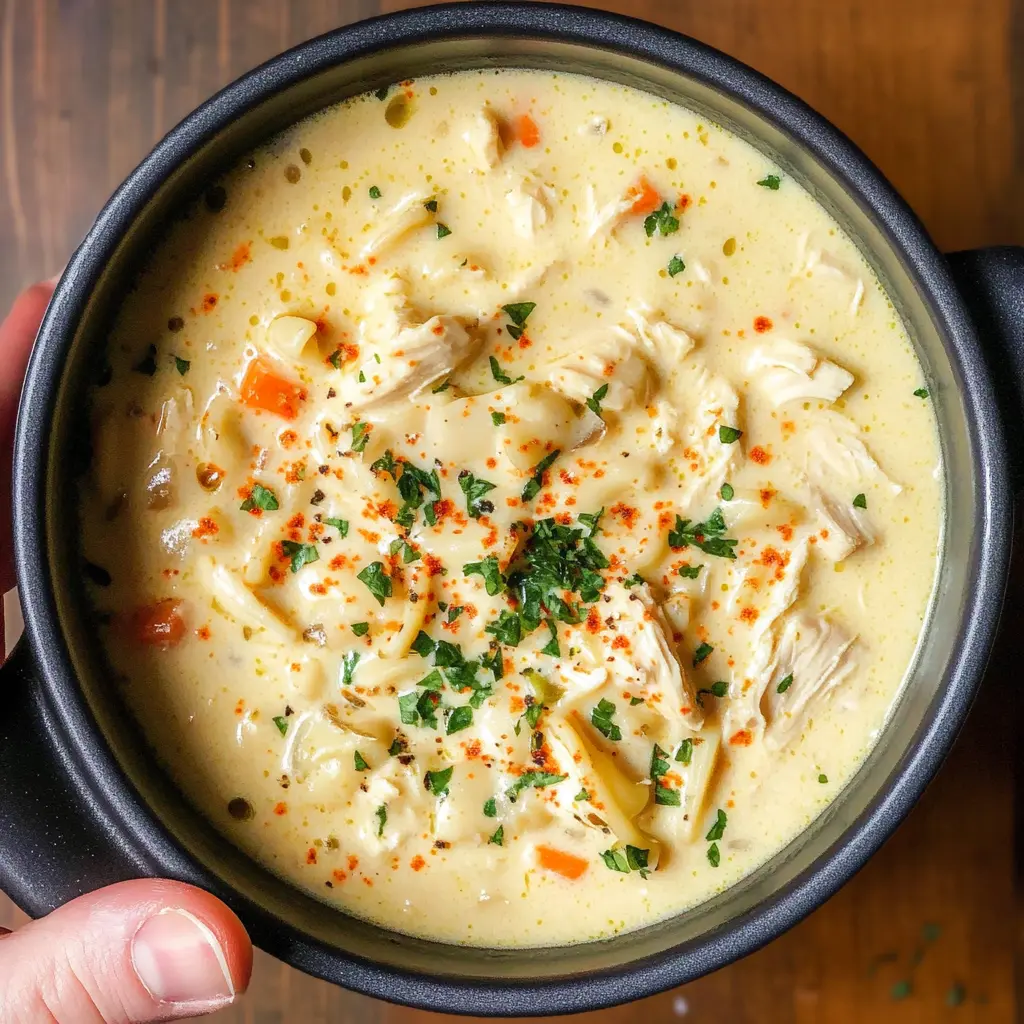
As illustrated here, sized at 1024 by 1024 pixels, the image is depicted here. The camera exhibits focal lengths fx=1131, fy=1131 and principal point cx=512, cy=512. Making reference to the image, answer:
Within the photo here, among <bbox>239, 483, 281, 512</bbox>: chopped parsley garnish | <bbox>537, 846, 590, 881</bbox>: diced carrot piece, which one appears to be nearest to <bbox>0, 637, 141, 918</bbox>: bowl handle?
<bbox>239, 483, 281, 512</bbox>: chopped parsley garnish

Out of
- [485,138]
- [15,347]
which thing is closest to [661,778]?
[485,138]

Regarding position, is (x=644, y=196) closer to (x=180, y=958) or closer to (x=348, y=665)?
(x=348, y=665)

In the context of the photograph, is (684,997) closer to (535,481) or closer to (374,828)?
(374,828)

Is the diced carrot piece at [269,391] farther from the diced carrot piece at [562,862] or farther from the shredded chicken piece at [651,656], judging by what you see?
the diced carrot piece at [562,862]

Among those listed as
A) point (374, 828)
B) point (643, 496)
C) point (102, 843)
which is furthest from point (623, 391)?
point (102, 843)

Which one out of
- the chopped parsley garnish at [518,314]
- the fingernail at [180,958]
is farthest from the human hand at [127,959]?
the chopped parsley garnish at [518,314]
